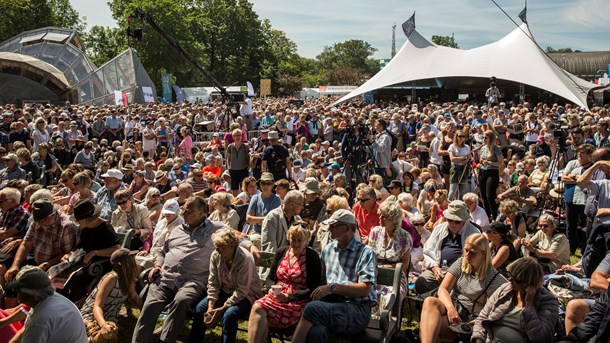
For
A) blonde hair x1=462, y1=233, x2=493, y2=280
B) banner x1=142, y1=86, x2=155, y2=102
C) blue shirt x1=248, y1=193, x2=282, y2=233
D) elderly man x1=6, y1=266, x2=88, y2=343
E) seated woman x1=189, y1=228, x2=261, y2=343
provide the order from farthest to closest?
banner x1=142, y1=86, x2=155, y2=102
blue shirt x1=248, y1=193, x2=282, y2=233
seated woman x1=189, y1=228, x2=261, y2=343
blonde hair x1=462, y1=233, x2=493, y2=280
elderly man x1=6, y1=266, x2=88, y2=343

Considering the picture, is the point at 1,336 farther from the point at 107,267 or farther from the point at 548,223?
the point at 548,223

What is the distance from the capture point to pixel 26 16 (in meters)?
52.5

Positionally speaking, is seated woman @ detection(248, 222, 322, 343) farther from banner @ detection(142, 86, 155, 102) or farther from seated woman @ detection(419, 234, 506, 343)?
banner @ detection(142, 86, 155, 102)

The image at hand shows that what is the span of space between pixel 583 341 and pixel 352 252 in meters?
1.70

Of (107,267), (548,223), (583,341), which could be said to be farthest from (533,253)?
(107,267)


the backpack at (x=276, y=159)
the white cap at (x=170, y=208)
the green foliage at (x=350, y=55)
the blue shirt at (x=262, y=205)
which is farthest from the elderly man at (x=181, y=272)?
the green foliage at (x=350, y=55)

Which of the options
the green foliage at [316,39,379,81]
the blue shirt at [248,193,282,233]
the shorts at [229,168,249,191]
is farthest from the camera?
the green foliage at [316,39,379,81]

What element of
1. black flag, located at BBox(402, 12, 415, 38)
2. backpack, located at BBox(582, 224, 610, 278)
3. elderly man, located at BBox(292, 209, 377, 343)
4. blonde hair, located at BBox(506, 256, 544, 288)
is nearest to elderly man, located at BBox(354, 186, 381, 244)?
elderly man, located at BBox(292, 209, 377, 343)

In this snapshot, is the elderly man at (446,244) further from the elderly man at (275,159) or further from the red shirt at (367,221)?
the elderly man at (275,159)

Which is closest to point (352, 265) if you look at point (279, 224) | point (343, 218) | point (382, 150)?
point (343, 218)

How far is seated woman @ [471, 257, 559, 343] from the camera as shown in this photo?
354 cm

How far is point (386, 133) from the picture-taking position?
965 centimetres

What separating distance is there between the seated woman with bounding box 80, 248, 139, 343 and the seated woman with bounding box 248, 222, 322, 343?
3.71ft

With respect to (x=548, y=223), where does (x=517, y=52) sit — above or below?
above
